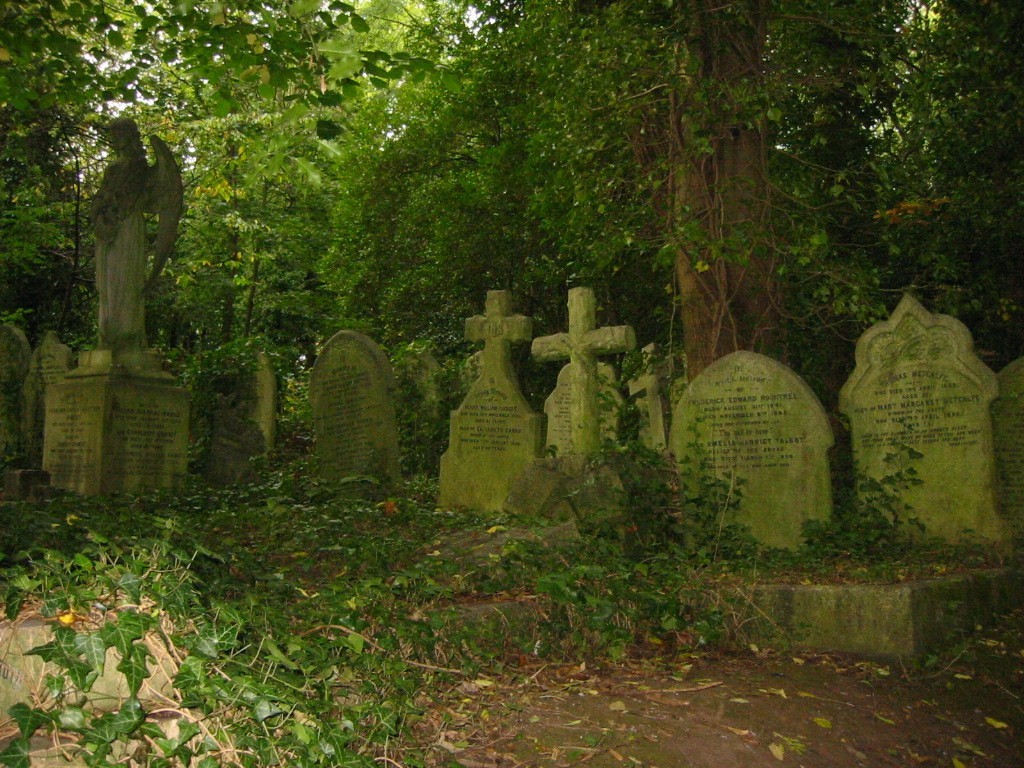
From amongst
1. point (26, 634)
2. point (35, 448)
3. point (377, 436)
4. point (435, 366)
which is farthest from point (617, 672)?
point (35, 448)

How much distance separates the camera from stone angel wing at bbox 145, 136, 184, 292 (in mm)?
10125

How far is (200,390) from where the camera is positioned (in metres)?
12.8

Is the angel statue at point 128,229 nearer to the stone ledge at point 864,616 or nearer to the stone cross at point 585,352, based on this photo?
the stone cross at point 585,352

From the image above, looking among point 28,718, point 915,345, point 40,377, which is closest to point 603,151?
point 915,345

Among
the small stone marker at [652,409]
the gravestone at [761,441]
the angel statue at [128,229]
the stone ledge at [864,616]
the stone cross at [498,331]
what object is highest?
the angel statue at [128,229]

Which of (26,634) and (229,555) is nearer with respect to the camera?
(26,634)

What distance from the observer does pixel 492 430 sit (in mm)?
9266

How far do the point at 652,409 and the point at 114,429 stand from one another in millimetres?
6413

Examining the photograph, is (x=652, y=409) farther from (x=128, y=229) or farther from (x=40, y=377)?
(x=40, y=377)

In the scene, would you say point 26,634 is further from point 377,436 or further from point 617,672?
point 377,436

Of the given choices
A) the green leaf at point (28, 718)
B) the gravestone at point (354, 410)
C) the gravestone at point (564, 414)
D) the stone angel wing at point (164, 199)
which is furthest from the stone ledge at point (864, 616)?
the stone angel wing at point (164, 199)

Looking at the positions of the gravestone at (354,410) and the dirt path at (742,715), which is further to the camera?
the gravestone at (354,410)

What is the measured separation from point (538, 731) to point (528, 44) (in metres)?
10.2

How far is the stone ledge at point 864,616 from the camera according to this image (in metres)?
5.34
